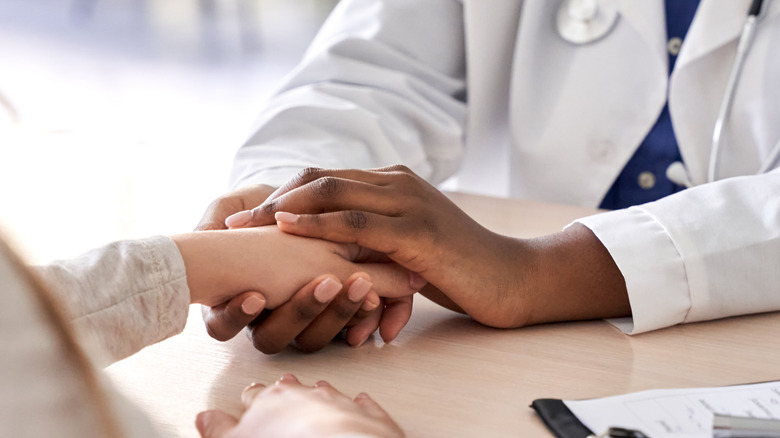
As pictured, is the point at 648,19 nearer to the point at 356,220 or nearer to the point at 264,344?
the point at 356,220

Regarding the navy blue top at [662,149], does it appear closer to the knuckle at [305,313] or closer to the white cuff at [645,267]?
the white cuff at [645,267]

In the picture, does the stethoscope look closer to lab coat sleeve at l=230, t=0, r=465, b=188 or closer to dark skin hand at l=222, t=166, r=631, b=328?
lab coat sleeve at l=230, t=0, r=465, b=188

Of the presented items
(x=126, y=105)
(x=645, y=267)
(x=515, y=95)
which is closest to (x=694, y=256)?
(x=645, y=267)

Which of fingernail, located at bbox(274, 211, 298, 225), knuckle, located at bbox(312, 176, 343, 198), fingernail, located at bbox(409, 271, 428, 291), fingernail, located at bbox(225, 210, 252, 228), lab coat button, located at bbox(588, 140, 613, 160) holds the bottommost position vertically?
fingernail, located at bbox(409, 271, 428, 291)

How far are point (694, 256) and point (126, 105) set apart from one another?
10.9 ft

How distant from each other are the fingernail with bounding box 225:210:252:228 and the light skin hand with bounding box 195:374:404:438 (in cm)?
21

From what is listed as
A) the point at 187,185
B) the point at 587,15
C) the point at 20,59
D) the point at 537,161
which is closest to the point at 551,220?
the point at 537,161

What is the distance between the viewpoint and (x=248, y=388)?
20.9 inches

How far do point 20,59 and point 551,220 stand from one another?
163 inches

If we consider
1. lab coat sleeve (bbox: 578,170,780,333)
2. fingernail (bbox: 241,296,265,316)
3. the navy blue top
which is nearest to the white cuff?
lab coat sleeve (bbox: 578,170,780,333)

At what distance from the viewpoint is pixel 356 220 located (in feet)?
2.13

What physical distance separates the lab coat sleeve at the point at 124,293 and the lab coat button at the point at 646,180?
0.80 meters

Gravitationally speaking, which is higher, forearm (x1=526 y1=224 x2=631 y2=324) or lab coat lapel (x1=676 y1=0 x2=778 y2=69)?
lab coat lapel (x1=676 y1=0 x2=778 y2=69)

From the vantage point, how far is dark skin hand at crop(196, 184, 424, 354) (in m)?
0.61
